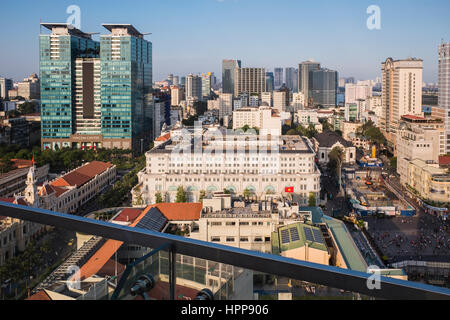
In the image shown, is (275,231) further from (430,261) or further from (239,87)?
(239,87)

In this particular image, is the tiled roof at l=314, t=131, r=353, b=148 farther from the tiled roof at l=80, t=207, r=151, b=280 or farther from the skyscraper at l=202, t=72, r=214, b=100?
the skyscraper at l=202, t=72, r=214, b=100

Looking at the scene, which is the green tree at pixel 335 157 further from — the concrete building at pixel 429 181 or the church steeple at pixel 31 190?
the church steeple at pixel 31 190

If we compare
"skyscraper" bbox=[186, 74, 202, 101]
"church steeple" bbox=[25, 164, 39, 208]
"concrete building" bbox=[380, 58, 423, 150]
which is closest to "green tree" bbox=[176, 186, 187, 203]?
"church steeple" bbox=[25, 164, 39, 208]

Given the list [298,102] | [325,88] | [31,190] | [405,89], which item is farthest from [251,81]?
[31,190]

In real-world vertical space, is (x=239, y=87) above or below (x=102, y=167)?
above

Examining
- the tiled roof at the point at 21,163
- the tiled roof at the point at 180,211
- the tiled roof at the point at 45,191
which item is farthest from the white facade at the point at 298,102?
the tiled roof at the point at 45,191

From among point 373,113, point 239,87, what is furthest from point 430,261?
point 239,87
